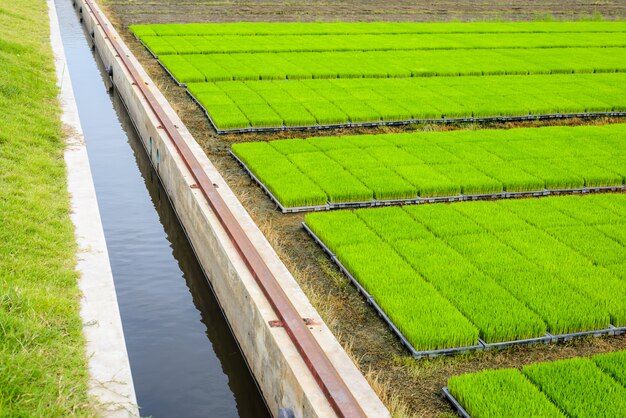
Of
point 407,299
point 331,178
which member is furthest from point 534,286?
point 331,178

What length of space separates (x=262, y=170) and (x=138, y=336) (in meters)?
4.72

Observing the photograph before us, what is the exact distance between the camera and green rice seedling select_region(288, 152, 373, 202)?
1314 cm

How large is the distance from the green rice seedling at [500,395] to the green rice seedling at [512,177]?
6.24 metres

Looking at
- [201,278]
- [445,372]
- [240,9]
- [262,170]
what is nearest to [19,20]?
[240,9]

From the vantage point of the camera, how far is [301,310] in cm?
892

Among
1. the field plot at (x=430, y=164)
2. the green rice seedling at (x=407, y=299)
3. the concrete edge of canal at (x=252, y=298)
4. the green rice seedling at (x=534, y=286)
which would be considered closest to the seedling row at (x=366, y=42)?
the concrete edge of canal at (x=252, y=298)

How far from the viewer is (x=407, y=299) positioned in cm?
959

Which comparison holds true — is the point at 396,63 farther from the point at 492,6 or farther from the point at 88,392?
the point at 492,6

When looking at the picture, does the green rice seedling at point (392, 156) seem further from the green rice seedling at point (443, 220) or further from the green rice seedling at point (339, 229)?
the green rice seedling at point (339, 229)

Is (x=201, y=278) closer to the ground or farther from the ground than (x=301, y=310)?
closer to the ground

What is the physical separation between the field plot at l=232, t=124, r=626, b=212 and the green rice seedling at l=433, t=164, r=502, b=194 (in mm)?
17

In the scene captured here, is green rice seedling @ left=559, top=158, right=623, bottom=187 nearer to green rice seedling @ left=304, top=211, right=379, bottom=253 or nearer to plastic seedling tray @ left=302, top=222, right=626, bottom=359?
green rice seedling @ left=304, top=211, right=379, bottom=253

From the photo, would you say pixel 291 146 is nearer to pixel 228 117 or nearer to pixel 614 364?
pixel 228 117

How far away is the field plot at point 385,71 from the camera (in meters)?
18.8
